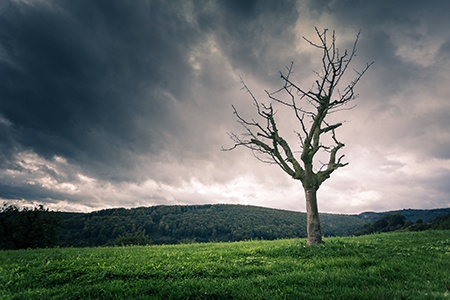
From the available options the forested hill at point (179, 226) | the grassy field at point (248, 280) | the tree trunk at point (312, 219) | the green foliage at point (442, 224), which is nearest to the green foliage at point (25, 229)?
the forested hill at point (179, 226)

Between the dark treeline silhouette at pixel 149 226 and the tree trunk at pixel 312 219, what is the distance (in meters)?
46.5

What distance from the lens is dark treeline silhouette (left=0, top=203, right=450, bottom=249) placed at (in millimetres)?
48875

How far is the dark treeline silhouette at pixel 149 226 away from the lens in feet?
160

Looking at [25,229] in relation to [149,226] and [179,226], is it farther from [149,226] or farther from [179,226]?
[179,226]

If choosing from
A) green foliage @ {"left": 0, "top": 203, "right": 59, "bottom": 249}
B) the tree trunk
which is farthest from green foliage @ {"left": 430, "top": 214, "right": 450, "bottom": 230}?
green foliage @ {"left": 0, "top": 203, "right": 59, "bottom": 249}

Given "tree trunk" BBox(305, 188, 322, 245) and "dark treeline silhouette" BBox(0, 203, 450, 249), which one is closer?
"tree trunk" BBox(305, 188, 322, 245)

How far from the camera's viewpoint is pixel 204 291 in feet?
22.1

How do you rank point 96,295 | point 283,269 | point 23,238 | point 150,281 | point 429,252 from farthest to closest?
1. point 23,238
2. point 429,252
3. point 283,269
4. point 150,281
5. point 96,295

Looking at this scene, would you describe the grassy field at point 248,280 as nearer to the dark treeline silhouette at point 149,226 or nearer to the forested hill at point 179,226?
the dark treeline silhouette at point 149,226

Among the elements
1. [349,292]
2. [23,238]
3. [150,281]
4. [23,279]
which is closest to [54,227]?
[23,238]

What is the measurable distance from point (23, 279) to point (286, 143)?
17.1m

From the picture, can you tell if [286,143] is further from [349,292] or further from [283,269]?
[349,292]

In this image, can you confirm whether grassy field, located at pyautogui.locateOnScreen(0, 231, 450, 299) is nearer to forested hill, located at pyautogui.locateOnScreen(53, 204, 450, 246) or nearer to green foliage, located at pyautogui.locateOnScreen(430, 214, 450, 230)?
green foliage, located at pyautogui.locateOnScreen(430, 214, 450, 230)

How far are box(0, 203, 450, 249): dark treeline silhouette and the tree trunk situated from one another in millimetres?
46541
